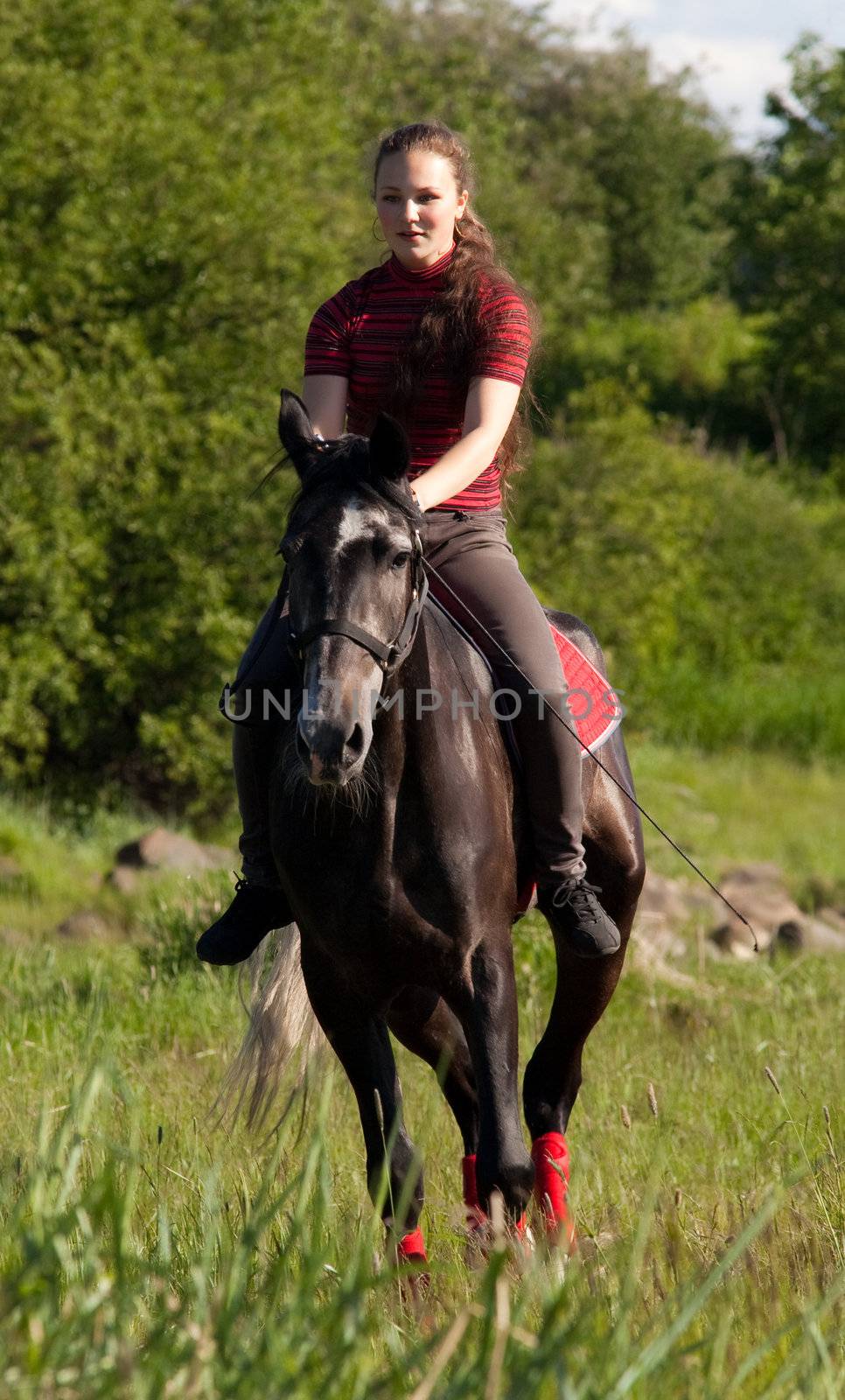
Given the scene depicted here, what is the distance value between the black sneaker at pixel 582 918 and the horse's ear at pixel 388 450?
1397mm

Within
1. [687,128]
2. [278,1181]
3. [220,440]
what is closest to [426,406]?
[278,1181]

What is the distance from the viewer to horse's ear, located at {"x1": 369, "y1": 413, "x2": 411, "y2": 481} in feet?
12.7

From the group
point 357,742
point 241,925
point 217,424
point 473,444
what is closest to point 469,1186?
point 241,925

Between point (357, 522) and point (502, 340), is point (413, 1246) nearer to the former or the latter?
point (357, 522)

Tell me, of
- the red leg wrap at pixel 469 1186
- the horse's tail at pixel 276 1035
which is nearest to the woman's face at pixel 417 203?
the horse's tail at pixel 276 1035

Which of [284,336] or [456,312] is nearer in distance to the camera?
[456,312]

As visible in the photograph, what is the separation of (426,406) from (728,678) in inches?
806

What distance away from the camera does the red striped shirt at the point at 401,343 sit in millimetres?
4691

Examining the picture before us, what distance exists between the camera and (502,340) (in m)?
4.62

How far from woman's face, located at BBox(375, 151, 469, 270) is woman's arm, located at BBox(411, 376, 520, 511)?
479mm

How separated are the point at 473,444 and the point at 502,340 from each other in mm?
420

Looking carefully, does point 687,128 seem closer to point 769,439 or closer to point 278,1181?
point 769,439

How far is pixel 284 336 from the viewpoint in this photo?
17062mm

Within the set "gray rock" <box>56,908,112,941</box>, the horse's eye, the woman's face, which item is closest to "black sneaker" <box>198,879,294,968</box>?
the horse's eye
